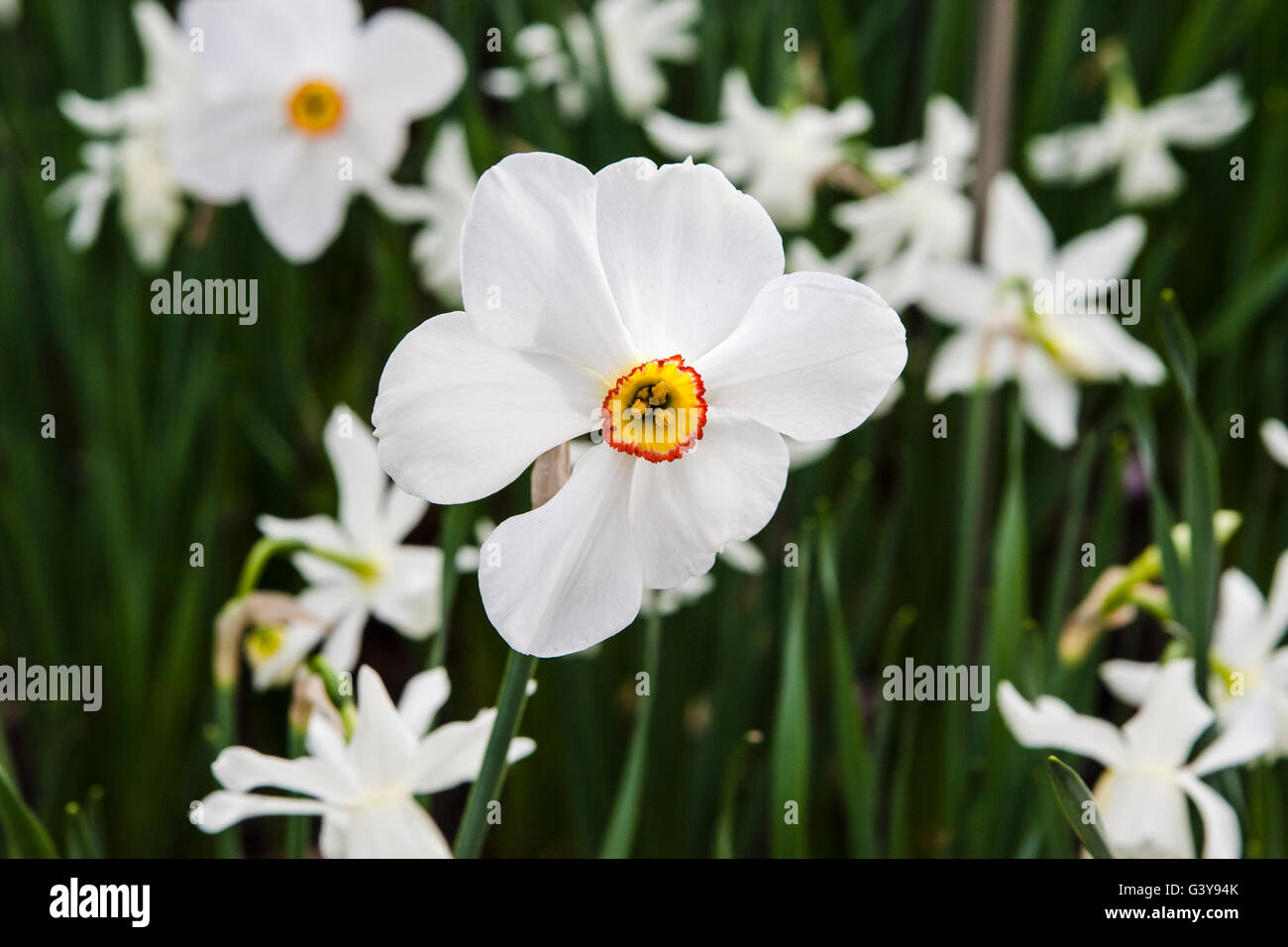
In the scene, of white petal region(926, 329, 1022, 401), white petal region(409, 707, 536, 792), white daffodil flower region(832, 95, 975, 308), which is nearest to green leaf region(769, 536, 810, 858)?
white petal region(409, 707, 536, 792)

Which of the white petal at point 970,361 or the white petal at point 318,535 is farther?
the white petal at point 970,361

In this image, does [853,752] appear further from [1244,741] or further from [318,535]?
[318,535]

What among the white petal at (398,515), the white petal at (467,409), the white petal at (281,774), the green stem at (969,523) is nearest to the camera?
the white petal at (467,409)

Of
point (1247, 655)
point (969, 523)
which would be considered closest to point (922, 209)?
point (969, 523)

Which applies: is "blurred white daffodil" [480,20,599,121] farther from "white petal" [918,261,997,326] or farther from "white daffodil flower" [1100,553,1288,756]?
"white daffodil flower" [1100,553,1288,756]

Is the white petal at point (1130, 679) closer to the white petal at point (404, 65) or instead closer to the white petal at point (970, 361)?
the white petal at point (970, 361)

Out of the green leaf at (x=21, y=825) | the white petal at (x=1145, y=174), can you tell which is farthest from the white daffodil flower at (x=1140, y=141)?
the green leaf at (x=21, y=825)
